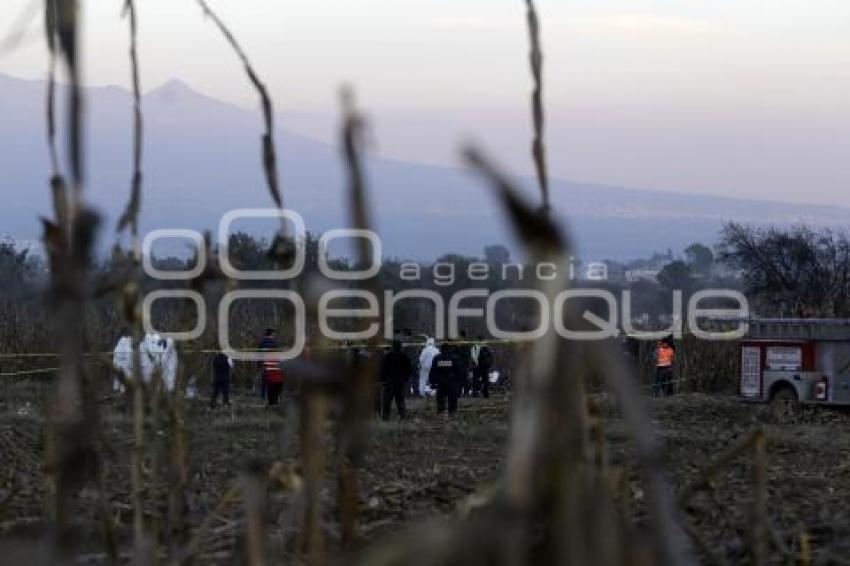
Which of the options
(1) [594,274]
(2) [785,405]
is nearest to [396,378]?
(2) [785,405]

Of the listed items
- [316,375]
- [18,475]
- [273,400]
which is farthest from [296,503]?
[273,400]

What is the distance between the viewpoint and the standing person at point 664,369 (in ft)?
101

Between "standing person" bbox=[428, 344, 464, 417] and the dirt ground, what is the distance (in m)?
0.33

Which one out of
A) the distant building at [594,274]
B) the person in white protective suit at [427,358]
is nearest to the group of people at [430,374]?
the person in white protective suit at [427,358]

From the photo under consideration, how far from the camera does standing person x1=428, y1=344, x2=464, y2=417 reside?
26188 mm

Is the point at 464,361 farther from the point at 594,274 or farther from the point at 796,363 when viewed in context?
the point at 594,274

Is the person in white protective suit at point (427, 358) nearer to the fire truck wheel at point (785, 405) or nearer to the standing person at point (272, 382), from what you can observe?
the standing person at point (272, 382)

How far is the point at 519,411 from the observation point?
1705mm

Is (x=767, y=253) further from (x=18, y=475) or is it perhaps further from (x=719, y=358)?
(x=18, y=475)

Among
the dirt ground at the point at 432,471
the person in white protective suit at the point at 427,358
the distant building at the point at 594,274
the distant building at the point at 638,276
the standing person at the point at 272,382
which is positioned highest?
the distant building at the point at 638,276

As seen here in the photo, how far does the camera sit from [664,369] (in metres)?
31.5

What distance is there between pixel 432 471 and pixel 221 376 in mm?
13933

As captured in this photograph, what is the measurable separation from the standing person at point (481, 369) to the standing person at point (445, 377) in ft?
16.6

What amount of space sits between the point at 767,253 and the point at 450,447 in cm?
2896
